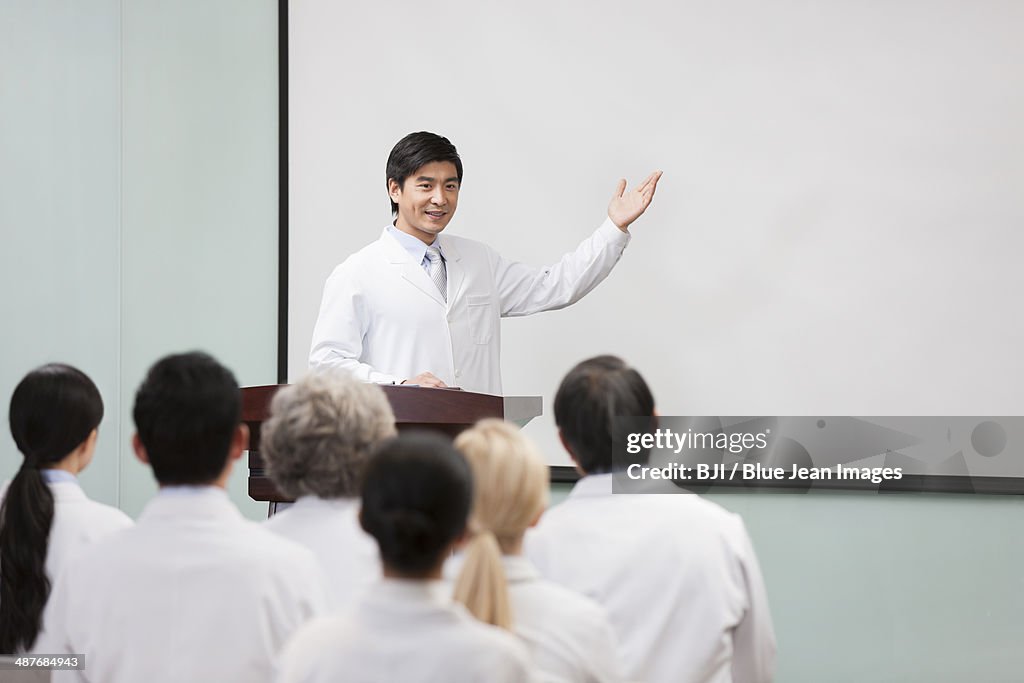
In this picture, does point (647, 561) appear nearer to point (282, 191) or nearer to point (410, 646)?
point (410, 646)

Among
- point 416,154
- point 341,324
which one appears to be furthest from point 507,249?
point 341,324

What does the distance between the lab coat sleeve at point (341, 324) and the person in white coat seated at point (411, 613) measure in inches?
78.5

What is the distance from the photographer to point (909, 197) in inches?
140

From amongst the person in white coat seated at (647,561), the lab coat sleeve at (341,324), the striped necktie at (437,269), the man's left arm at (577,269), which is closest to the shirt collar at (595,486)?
the person in white coat seated at (647,561)

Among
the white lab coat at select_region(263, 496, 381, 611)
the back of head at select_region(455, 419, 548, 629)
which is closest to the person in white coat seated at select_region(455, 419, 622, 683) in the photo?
the back of head at select_region(455, 419, 548, 629)

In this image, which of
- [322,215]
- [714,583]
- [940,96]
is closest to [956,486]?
[940,96]

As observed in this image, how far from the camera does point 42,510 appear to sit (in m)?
1.92

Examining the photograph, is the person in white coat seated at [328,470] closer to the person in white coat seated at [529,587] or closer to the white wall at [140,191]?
the person in white coat seated at [529,587]

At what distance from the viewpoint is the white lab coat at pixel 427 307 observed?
336cm

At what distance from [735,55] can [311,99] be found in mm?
1715

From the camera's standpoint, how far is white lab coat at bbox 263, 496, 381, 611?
167 cm

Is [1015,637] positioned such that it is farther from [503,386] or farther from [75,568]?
[75,568]

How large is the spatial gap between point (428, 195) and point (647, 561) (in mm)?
1925

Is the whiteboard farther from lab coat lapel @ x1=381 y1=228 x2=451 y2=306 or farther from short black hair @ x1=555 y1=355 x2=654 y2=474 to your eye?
short black hair @ x1=555 y1=355 x2=654 y2=474
